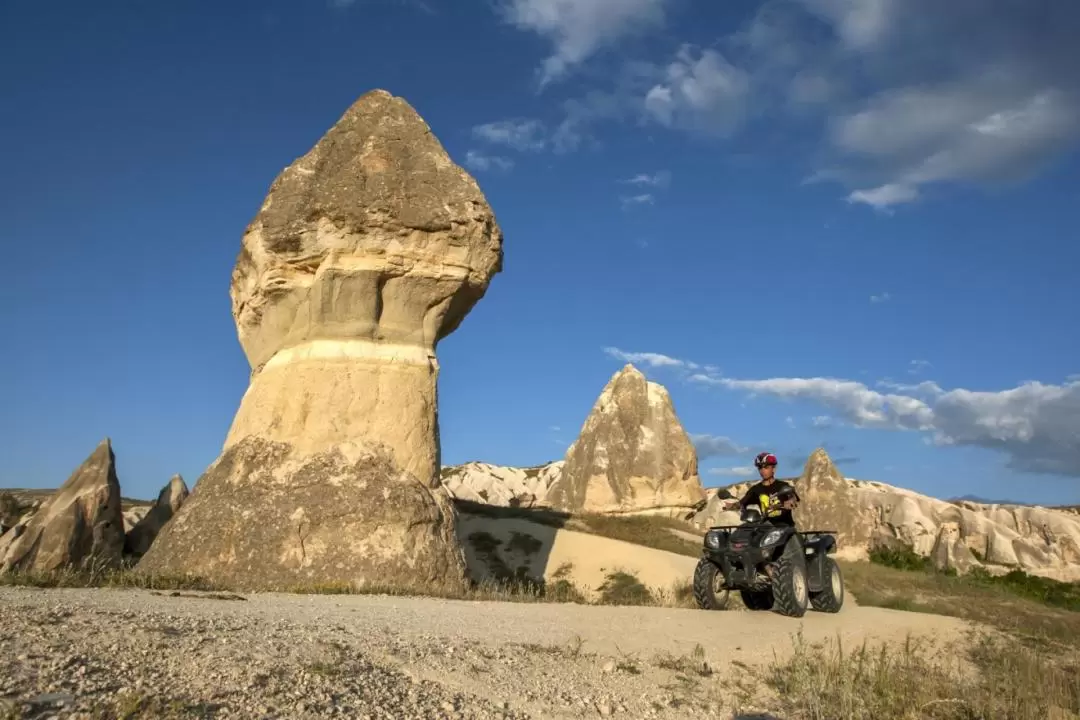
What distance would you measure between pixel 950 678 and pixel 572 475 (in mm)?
22184

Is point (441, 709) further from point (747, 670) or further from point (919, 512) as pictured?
point (919, 512)

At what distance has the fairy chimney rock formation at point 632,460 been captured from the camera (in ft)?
84.9

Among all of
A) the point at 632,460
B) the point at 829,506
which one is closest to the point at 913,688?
the point at 829,506

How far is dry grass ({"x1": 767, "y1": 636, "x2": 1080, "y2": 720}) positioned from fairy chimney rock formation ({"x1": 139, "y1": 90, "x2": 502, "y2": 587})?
15.4 ft

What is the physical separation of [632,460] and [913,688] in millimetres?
21744

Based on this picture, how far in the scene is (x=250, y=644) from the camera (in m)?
3.73

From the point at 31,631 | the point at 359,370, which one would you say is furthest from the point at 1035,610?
the point at 31,631

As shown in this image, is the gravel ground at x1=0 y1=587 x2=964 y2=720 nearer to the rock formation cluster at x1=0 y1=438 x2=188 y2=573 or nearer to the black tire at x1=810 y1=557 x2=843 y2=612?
the black tire at x1=810 y1=557 x2=843 y2=612

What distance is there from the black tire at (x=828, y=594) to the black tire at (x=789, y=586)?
2.45 ft

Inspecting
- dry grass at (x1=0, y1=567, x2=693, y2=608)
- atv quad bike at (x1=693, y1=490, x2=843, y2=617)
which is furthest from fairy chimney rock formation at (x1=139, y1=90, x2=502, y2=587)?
atv quad bike at (x1=693, y1=490, x2=843, y2=617)

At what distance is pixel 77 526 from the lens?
1238 cm

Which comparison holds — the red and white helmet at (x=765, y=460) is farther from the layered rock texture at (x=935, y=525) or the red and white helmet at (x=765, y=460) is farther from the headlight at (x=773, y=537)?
the layered rock texture at (x=935, y=525)

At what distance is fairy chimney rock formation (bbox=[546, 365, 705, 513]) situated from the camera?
2588cm

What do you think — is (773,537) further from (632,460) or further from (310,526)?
(632,460)
